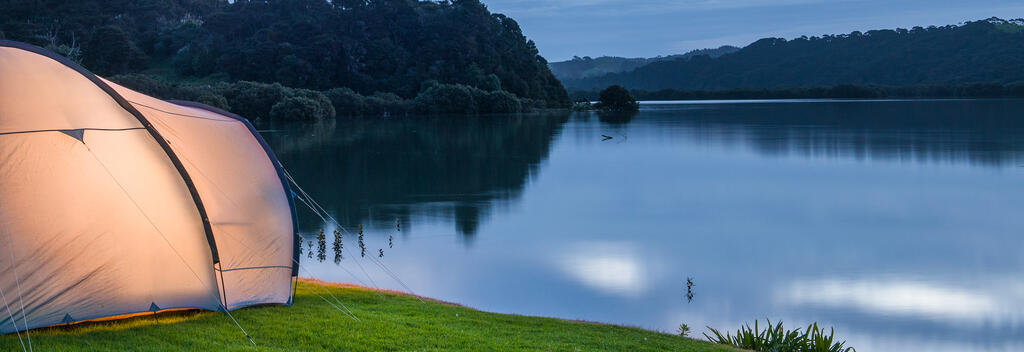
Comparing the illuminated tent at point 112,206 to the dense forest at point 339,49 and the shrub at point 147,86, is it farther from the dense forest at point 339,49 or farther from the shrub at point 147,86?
the dense forest at point 339,49

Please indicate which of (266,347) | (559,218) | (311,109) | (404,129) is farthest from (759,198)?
(311,109)

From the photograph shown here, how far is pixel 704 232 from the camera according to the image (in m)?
20.4

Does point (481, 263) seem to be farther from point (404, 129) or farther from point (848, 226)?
point (404, 129)

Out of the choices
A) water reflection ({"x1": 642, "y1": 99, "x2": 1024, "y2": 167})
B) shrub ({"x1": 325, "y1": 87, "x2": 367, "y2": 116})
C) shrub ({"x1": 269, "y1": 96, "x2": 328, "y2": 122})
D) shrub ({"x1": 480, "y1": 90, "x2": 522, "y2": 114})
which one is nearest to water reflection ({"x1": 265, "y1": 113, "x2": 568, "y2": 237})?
shrub ({"x1": 269, "y1": 96, "x2": 328, "y2": 122})

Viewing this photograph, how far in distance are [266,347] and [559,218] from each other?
15.4 meters

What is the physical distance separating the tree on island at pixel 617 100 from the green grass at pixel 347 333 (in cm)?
8532

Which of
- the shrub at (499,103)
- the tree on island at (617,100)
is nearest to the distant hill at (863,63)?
the tree on island at (617,100)

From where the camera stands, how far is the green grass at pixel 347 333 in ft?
25.2

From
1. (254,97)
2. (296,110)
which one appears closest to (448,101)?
(296,110)

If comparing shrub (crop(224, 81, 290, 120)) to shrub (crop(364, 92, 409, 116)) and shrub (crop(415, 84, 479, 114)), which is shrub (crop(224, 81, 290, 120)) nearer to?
shrub (crop(364, 92, 409, 116))

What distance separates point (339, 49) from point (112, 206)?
88.8 metres

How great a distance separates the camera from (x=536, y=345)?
27.6ft

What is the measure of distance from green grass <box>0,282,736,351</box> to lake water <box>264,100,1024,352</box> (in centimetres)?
300

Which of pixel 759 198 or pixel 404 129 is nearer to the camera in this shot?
pixel 759 198
